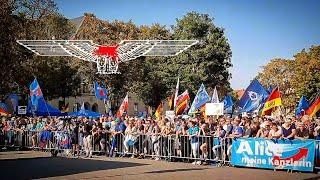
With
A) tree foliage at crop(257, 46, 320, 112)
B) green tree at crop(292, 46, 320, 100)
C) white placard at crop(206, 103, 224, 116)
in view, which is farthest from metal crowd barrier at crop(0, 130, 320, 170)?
green tree at crop(292, 46, 320, 100)

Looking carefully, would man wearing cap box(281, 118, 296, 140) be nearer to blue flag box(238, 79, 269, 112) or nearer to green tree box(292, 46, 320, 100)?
blue flag box(238, 79, 269, 112)

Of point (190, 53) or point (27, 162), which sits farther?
point (190, 53)

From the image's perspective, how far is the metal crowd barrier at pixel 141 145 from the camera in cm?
1825

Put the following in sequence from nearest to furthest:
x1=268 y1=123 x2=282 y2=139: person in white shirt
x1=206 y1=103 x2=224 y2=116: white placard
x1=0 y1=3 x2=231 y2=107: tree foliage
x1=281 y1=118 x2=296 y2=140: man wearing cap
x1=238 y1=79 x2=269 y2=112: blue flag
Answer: x1=281 y1=118 x2=296 y2=140: man wearing cap
x1=268 y1=123 x2=282 y2=139: person in white shirt
x1=206 y1=103 x2=224 y2=116: white placard
x1=238 y1=79 x2=269 y2=112: blue flag
x1=0 y1=3 x2=231 y2=107: tree foliage

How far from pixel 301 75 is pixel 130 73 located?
26.3m

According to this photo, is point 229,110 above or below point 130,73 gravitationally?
below

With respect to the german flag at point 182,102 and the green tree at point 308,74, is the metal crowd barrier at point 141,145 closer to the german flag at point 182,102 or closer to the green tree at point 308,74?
the german flag at point 182,102

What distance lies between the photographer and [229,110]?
3275 centimetres

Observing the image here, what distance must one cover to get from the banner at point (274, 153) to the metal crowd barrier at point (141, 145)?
0.98ft

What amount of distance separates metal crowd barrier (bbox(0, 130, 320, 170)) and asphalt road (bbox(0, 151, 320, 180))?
83cm

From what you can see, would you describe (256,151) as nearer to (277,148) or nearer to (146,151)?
(277,148)

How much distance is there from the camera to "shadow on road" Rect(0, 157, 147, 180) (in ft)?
48.7

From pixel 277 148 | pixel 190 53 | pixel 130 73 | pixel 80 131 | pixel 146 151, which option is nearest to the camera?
pixel 277 148

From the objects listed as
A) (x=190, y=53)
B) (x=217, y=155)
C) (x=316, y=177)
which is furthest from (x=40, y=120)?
(x=190, y=53)
